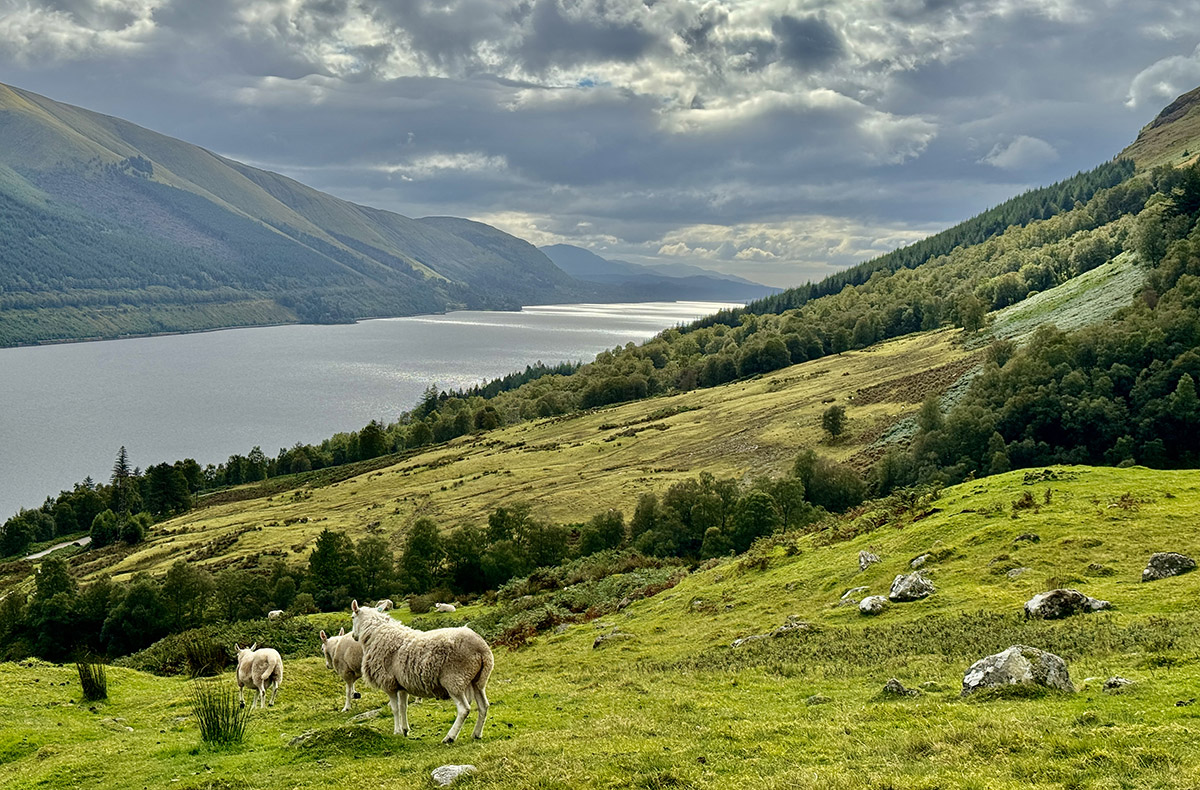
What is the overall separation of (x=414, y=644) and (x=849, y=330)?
17958 centimetres

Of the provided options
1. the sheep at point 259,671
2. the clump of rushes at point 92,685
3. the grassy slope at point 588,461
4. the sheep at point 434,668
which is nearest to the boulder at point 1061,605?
the sheep at point 434,668

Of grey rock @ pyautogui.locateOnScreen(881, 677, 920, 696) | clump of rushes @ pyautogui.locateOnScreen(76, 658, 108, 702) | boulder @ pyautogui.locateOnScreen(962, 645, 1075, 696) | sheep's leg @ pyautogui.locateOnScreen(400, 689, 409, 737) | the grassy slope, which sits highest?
sheep's leg @ pyautogui.locateOnScreen(400, 689, 409, 737)

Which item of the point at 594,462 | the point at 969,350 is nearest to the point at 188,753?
the point at 594,462

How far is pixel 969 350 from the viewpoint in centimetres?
12319

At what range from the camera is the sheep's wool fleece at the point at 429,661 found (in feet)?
45.3

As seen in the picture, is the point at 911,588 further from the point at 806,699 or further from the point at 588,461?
the point at 588,461

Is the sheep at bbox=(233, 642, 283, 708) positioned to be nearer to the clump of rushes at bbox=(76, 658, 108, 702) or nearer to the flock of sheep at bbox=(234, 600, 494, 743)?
the clump of rushes at bbox=(76, 658, 108, 702)

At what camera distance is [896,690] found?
51.2 ft

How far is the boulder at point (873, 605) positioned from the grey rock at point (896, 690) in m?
9.63

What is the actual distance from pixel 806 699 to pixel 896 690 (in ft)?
6.47

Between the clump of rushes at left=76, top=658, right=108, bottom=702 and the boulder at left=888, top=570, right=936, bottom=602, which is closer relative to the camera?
the clump of rushes at left=76, top=658, right=108, bottom=702

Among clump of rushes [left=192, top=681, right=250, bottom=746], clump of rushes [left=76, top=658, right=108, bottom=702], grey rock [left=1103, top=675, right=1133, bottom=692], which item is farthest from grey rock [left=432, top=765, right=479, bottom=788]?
clump of rushes [left=76, top=658, right=108, bottom=702]

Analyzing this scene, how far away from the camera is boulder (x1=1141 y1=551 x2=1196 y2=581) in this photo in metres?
21.9

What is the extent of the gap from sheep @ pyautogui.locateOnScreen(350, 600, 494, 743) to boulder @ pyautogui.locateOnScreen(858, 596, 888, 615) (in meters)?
15.6
